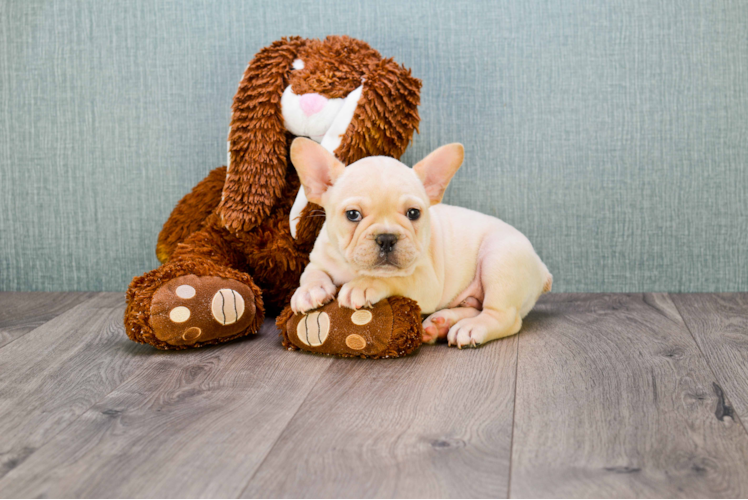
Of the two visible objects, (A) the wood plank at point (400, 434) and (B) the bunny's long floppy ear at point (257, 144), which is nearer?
(A) the wood plank at point (400, 434)

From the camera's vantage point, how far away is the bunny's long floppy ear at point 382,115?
1.53m

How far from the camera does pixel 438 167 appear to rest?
1.46 metres

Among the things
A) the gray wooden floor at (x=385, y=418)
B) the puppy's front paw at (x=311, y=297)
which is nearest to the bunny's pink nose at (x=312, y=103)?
the puppy's front paw at (x=311, y=297)

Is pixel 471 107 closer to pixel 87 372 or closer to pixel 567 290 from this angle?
pixel 567 290

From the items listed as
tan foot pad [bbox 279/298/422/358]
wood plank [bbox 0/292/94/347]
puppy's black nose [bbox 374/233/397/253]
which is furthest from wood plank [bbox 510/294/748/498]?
wood plank [bbox 0/292/94/347]

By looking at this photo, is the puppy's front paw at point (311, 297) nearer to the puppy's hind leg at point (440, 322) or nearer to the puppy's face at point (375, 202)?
the puppy's face at point (375, 202)

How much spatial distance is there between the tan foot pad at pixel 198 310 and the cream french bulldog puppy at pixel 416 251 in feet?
0.47

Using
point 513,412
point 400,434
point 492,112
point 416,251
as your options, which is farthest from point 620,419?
point 492,112

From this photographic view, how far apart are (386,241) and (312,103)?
1.48 feet

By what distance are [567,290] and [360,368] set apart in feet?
3.06

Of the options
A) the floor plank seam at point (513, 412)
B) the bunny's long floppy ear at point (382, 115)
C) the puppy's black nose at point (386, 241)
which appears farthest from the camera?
the bunny's long floppy ear at point (382, 115)

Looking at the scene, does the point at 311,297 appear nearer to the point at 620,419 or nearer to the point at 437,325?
the point at 437,325

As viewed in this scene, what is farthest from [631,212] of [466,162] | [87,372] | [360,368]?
[87,372]

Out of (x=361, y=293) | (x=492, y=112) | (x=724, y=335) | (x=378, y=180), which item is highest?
(x=492, y=112)
